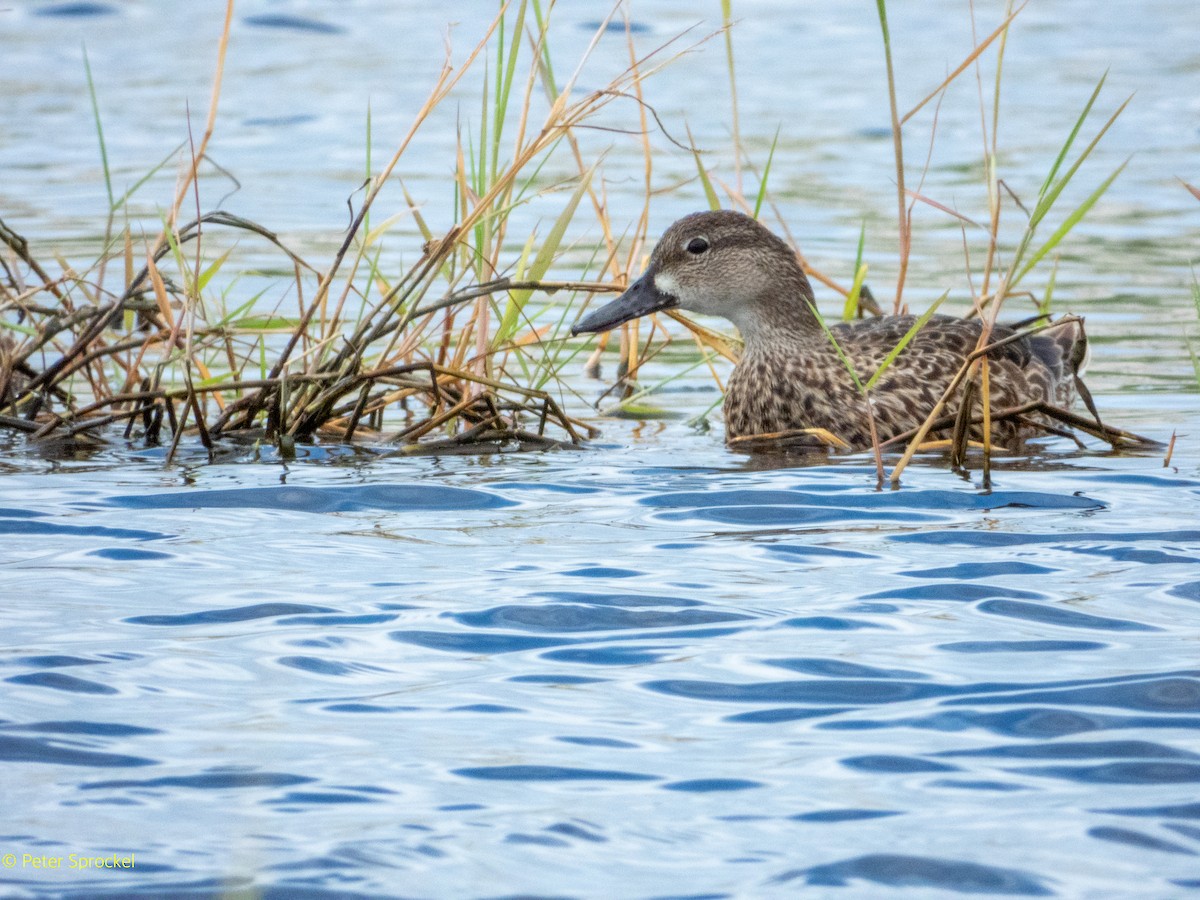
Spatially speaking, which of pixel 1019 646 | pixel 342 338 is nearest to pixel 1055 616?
pixel 1019 646

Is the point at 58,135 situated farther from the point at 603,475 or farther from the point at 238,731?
the point at 238,731

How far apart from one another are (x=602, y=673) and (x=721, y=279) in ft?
11.3

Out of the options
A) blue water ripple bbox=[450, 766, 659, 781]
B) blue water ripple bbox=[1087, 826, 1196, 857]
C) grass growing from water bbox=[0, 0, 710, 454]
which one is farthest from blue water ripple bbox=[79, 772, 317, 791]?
grass growing from water bbox=[0, 0, 710, 454]

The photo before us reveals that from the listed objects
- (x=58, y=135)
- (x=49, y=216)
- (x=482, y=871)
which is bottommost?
(x=482, y=871)

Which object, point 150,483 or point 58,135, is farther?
point 58,135

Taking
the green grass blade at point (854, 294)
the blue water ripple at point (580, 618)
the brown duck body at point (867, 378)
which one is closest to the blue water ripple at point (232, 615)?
the blue water ripple at point (580, 618)

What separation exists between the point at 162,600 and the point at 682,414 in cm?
357

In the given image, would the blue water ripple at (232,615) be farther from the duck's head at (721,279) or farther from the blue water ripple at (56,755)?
the duck's head at (721,279)

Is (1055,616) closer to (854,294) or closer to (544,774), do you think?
(544,774)

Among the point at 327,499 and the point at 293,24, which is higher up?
the point at 293,24

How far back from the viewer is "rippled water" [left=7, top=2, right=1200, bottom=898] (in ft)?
9.37

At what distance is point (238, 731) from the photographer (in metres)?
3.34

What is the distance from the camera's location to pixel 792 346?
695 cm

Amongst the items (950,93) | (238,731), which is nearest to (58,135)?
(950,93)
